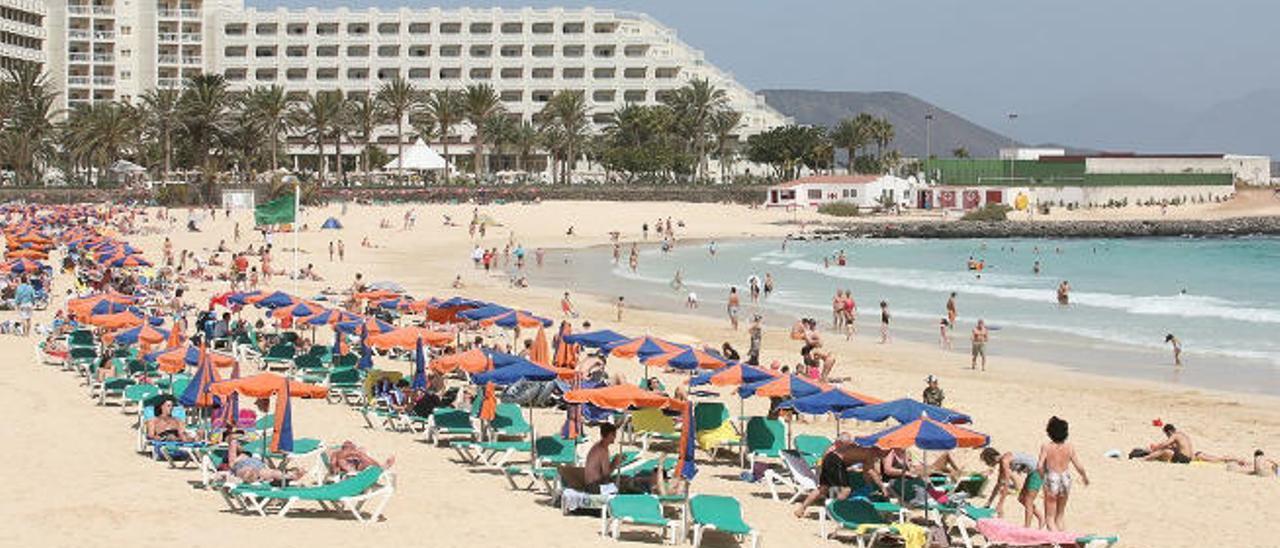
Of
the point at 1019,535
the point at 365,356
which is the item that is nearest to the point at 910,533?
the point at 1019,535

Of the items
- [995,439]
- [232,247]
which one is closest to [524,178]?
[232,247]

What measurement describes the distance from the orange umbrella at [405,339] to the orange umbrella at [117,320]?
394cm

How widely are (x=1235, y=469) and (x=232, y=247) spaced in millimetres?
46235

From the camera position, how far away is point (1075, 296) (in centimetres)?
4819

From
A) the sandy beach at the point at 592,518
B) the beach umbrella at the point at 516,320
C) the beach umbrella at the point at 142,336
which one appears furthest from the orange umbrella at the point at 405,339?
the beach umbrella at the point at 142,336

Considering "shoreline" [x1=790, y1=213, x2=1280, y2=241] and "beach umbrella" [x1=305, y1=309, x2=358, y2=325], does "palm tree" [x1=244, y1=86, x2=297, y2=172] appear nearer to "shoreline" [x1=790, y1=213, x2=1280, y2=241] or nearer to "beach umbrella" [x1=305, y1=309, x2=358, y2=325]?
"shoreline" [x1=790, y1=213, x2=1280, y2=241]

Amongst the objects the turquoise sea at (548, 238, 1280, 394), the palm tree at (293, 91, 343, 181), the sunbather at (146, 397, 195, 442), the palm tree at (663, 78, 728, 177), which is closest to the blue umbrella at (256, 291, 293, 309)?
the sunbather at (146, 397, 195, 442)

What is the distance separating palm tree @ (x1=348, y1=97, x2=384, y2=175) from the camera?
104 m

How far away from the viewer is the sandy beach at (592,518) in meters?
13.1

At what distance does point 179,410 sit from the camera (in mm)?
17203

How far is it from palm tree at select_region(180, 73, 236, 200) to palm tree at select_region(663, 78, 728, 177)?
32.7 meters

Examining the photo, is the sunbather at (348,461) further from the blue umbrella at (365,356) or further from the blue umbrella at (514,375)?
the blue umbrella at (365,356)

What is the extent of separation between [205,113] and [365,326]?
2848 inches

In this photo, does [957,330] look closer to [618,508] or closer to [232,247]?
[618,508]
